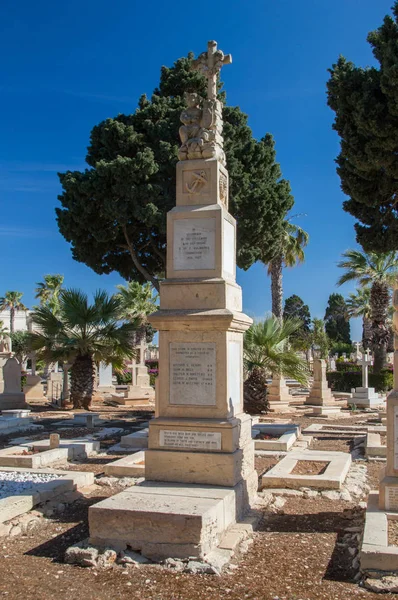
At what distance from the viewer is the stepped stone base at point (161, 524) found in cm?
462

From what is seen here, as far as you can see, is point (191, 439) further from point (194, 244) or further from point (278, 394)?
point (278, 394)

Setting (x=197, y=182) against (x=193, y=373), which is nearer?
(x=193, y=373)

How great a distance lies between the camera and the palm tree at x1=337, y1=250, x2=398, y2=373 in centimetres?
2780

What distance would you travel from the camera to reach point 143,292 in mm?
35844

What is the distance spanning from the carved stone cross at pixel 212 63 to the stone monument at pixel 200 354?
0.16m

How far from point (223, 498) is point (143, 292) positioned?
30955 mm

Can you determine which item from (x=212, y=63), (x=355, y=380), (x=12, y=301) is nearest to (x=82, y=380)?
(x=212, y=63)

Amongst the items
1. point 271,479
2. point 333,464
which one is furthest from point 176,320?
point 333,464

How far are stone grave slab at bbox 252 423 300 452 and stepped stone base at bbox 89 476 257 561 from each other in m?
5.11

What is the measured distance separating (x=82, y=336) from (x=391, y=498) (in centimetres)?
1370

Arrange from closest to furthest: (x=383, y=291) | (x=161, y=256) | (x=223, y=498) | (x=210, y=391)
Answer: (x=223, y=498) → (x=210, y=391) → (x=161, y=256) → (x=383, y=291)

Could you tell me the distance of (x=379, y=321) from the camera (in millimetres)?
27891

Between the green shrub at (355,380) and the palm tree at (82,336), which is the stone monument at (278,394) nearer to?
the palm tree at (82,336)

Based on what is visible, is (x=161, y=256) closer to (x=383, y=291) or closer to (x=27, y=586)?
(x=383, y=291)
